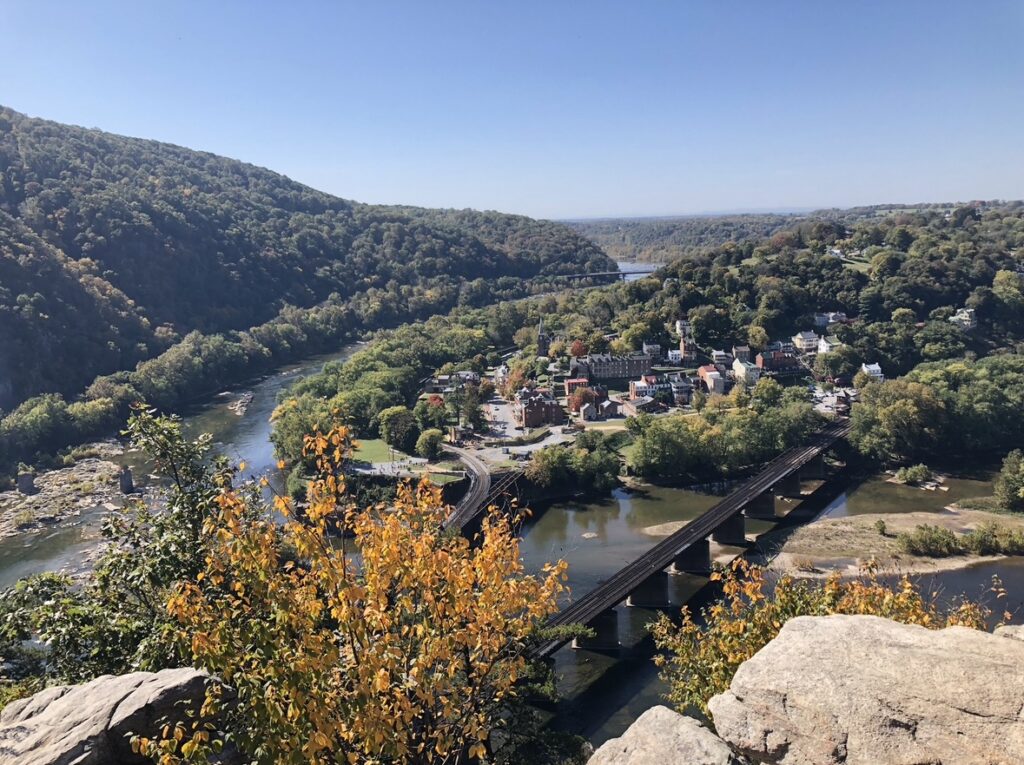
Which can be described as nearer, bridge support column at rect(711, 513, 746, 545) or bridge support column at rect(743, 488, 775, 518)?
bridge support column at rect(711, 513, 746, 545)

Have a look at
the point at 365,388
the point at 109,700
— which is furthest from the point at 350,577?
the point at 365,388

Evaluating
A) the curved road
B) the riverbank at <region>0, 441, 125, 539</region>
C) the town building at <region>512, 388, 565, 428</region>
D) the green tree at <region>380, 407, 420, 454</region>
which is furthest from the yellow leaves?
the town building at <region>512, 388, 565, 428</region>

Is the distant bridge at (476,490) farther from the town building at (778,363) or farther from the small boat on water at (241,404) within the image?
the town building at (778,363)

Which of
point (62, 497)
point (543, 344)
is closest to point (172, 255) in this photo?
point (543, 344)

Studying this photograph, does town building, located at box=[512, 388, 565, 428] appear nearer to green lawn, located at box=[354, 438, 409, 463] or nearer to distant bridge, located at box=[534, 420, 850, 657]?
green lawn, located at box=[354, 438, 409, 463]

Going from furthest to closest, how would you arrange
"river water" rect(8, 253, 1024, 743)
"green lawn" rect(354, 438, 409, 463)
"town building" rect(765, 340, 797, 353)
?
"town building" rect(765, 340, 797, 353) → "green lawn" rect(354, 438, 409, 463) → "river water" rect(8, 253, 1024, 743)

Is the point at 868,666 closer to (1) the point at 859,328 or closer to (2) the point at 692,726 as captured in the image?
(2) the point at 692,726
